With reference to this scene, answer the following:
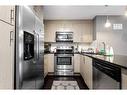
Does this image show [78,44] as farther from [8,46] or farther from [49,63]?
[8,46]

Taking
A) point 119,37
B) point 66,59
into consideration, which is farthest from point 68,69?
point 119,37

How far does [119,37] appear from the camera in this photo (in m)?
6.16

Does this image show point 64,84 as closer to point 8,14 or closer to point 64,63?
point 64,63

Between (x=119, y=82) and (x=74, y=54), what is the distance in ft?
16.1

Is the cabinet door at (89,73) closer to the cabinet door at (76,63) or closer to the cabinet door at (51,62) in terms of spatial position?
the cabinet door at (76,63)

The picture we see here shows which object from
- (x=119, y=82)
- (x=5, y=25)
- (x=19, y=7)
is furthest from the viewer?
(x=19, y=7)

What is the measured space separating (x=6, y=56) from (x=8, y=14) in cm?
46

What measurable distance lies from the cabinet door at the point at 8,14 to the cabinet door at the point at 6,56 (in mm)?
63

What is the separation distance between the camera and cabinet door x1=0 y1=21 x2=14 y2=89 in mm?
1656

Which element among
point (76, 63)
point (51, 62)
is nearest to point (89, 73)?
point (76, 63)

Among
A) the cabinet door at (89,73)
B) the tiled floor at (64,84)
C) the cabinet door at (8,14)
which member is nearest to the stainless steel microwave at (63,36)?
the tiled floor at (64,84)

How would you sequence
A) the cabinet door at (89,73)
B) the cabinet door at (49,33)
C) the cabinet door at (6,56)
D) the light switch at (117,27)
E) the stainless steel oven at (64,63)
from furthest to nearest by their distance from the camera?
1. the cabinet door at (49,33)
2. the stainless steel oven at (64,63)
3. the light switch at (117,27)
4. the cabinet door at (89,73)
5. the cabinet door at (6,56)

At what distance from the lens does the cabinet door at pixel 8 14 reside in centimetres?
169

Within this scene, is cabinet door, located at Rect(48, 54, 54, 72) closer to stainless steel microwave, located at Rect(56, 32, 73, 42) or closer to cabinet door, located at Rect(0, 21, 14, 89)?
stainless steel microwave, located at Rect(56, 32, 73, 42)
